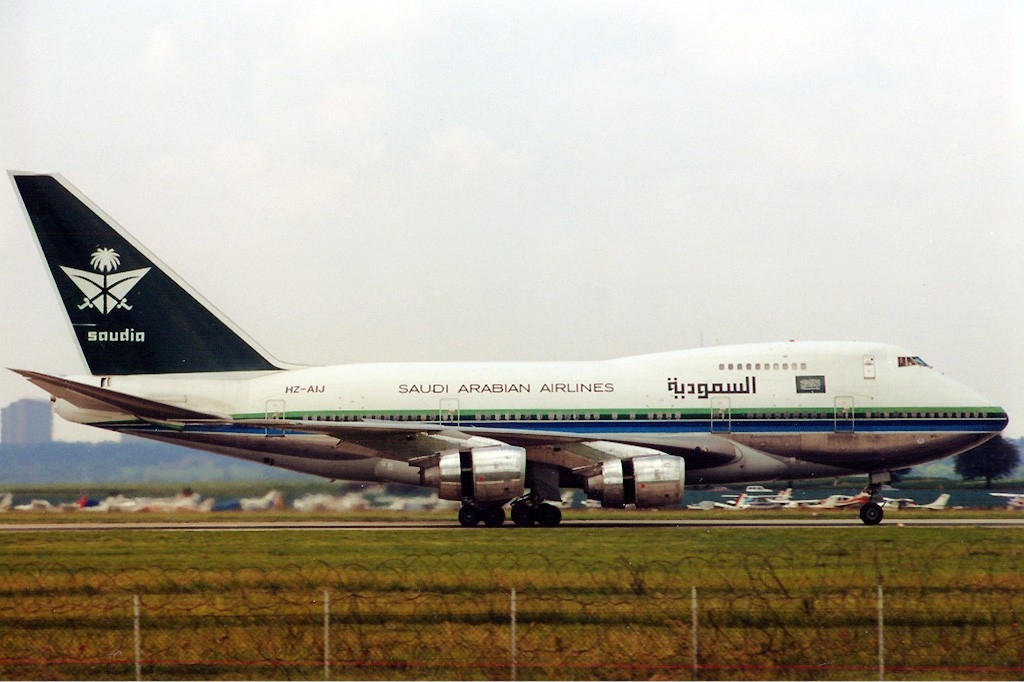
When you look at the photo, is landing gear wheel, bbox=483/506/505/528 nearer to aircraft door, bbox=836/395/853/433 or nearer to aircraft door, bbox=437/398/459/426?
aircraft door, bbox=437/398/459/426

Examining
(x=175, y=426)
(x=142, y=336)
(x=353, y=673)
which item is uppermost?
(x=142, y=336)

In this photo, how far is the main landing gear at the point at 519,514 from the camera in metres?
33.4

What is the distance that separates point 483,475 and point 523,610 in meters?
13.3

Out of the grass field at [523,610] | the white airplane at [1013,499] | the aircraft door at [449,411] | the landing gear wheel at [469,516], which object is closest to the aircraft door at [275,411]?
the aircraft door at [449,411]

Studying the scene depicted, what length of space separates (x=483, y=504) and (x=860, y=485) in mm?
18049

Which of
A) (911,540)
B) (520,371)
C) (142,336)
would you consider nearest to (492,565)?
(911,540)

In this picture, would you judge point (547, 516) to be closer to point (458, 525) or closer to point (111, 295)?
point (458, 525)

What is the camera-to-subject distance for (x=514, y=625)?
14.7 metres

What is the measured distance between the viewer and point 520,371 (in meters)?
35.0

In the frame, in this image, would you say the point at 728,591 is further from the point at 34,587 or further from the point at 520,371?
the point at 520,371

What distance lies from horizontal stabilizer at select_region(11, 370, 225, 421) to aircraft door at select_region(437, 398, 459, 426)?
20.2ft

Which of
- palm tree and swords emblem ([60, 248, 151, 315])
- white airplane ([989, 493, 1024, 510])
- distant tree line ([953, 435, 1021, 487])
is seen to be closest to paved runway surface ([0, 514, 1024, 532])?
palm tree and swords emblem ([60, 248, 151, 315])

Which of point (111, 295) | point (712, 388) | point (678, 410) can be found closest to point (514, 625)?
point (678, 410)

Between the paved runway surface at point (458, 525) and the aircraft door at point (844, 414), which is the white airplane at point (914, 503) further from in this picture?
the aircraft door at point (844, 414)
